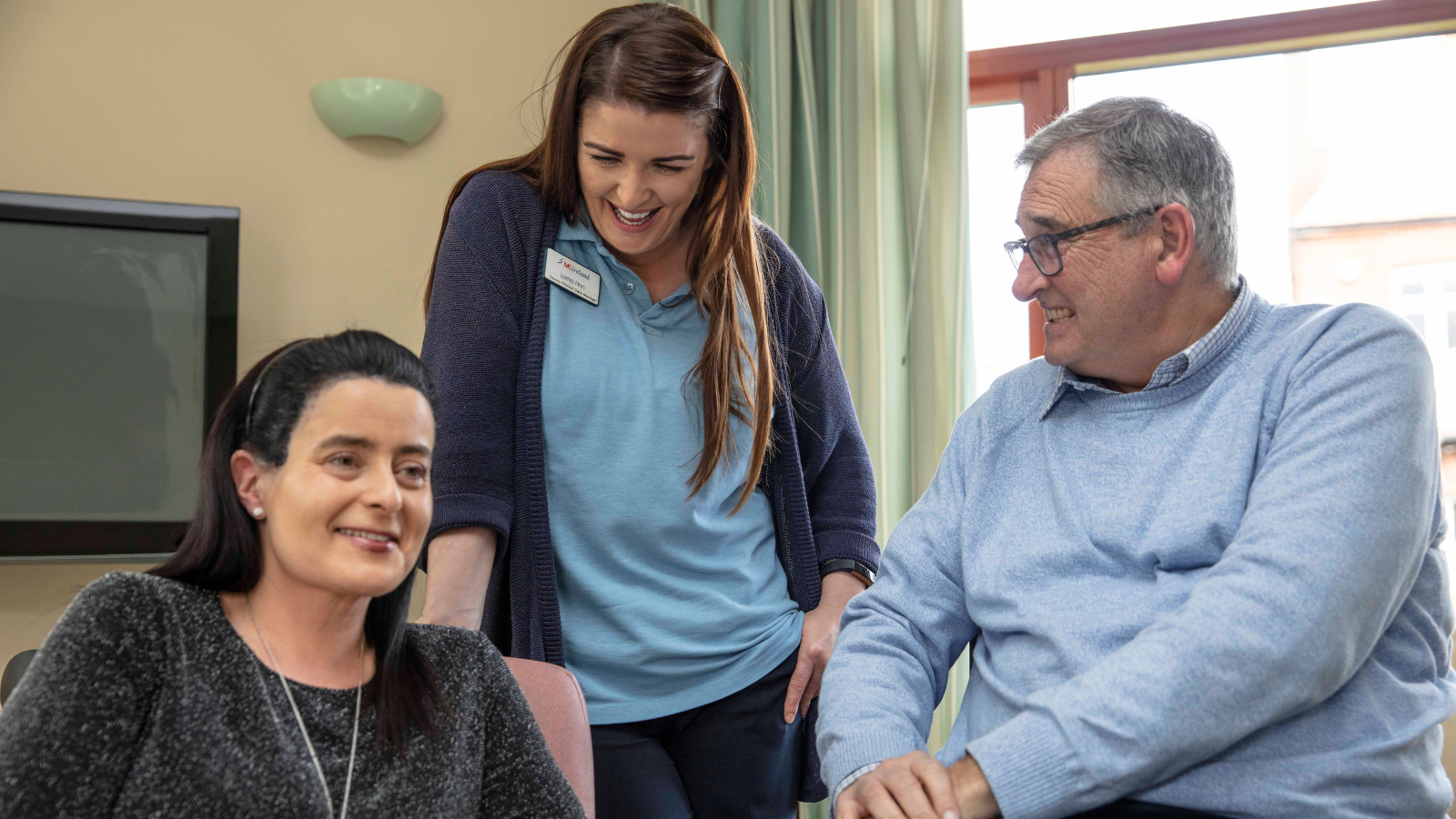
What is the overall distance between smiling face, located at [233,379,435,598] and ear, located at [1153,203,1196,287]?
0.88 metres

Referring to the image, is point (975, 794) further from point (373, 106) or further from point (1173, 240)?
point (373, 106)

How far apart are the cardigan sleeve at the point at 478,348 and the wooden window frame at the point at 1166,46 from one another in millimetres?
1790

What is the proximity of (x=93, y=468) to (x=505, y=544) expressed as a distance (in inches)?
59.2

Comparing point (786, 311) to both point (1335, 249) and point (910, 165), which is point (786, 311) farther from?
point (1335, 249)

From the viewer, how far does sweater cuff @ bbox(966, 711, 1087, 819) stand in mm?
1082

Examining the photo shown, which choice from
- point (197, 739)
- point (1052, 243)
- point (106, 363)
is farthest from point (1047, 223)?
point (106, 363)

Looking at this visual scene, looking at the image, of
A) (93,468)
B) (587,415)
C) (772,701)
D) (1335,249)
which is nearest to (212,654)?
(587,415)

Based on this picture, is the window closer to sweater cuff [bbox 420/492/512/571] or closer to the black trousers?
the black trousers

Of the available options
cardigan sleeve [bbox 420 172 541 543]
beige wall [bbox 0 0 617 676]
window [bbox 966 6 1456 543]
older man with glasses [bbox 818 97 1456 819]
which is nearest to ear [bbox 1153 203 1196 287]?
older man with glasses [bbox 818 97 1456 819]

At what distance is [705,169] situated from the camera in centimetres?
152

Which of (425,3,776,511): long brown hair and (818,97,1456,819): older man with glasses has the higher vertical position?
(425,3,776,511): long brown hair

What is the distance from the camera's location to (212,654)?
3.38ft

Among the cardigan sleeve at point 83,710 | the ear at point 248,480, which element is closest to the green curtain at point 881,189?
the ear at point 248,480

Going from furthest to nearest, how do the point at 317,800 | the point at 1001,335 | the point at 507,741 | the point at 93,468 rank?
1. the point at 1001,335
2. the point at 93,468
3. the point at 507,741
4. the point at 317,800
